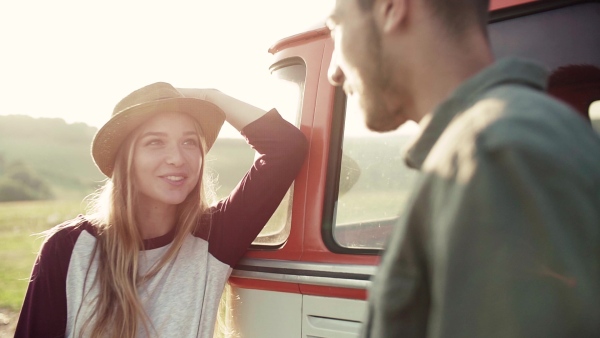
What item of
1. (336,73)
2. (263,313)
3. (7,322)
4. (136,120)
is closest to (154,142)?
(136,120)

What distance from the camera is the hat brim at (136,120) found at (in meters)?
2.40

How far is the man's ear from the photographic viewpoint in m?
0.96

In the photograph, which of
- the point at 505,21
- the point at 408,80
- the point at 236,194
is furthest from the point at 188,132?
the point at 408,80

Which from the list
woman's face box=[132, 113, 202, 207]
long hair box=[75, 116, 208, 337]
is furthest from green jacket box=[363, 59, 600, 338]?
woman's face box=[132, 113, 202, 207]

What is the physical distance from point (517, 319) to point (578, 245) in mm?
103

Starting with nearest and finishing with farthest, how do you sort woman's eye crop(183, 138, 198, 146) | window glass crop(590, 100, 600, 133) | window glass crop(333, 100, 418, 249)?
window glass crop(590, 100, 600, 133) → window glass crop(333, 100, 418, 249) → woman's eye crop(183, 138, 198, 146)

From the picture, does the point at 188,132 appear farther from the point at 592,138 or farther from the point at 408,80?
the point at 592,138

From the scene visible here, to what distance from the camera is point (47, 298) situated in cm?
218

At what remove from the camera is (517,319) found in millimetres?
572

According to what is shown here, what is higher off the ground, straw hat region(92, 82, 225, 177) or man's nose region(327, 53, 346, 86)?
straw hat region(92, 82, 225, 177)

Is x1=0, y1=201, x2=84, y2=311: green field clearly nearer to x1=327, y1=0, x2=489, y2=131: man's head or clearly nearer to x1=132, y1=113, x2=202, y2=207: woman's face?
x1=132, y1=113, x2=202, y2=207: woman's face

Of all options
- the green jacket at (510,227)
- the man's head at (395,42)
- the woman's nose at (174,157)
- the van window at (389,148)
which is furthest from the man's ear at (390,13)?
the woman's nose at (174,157)

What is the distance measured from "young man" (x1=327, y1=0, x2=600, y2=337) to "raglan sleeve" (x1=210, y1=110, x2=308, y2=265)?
151 cm

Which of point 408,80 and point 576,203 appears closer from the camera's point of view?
point 576,203
